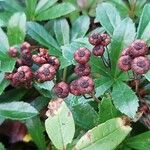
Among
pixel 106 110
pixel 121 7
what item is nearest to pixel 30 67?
pixel 106 110

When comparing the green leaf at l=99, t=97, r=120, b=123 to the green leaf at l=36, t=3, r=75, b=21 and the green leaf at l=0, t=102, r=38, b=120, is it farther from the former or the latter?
the green leaf at l=36, t=3, r=75, b=21

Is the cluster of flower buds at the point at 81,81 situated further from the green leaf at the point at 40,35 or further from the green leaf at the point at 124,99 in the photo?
the green leaf at the point at 40,35

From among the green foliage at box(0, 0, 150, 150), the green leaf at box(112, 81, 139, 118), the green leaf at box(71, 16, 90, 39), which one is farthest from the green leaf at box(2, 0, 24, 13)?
the green leaf at box(112, 81, 139, 118)

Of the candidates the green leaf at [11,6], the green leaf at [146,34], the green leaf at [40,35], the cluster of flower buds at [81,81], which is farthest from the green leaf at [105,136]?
the green leaf at [11,6]

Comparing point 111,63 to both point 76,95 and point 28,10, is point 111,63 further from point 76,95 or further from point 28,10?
point 28,10

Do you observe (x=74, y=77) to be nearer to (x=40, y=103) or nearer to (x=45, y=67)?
(x=40, y=103)
